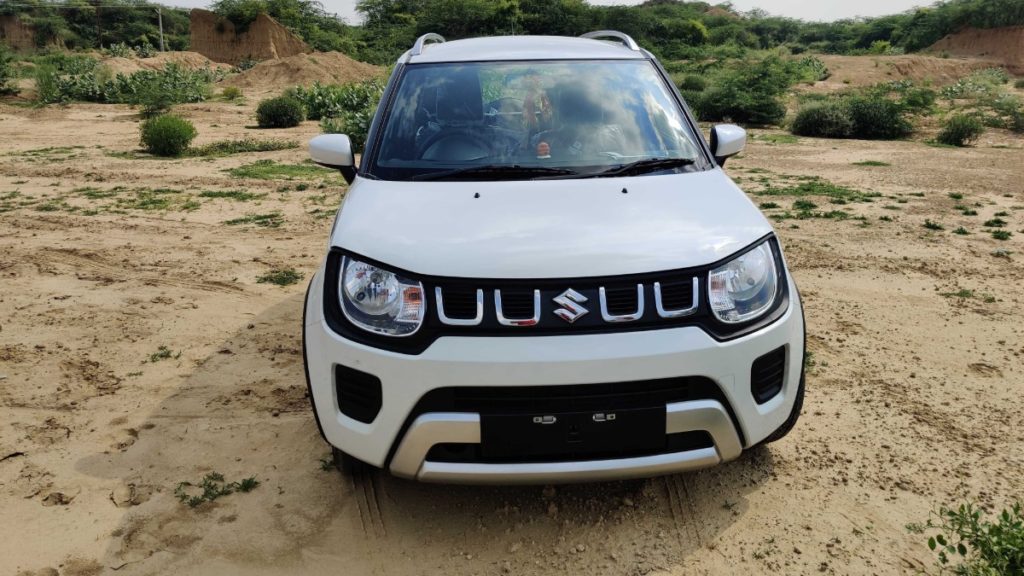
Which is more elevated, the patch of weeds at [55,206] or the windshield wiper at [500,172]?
the windshield wiper at [500,172]

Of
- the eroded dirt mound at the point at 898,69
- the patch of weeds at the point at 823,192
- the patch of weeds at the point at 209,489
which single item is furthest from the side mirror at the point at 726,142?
the eroded dirt mound at the point at 898,69

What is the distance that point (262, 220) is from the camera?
7.70 metres

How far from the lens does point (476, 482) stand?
7.77 ft

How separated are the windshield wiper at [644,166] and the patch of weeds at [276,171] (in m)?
7.93

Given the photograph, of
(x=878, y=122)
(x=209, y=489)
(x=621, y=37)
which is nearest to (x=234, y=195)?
(x=621, y=37)

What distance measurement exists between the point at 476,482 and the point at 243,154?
471 inches

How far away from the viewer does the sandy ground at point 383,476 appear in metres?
2.59

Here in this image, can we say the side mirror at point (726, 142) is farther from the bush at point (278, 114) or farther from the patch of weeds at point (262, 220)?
the bush at point (278, 114)

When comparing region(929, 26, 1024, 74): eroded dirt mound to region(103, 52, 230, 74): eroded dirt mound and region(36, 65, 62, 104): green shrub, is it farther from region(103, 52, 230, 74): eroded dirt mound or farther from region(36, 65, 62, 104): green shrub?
region(36, 65, 62, 104): green shrub

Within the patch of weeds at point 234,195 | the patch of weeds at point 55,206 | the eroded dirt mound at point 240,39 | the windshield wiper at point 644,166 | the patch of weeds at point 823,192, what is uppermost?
the eroded dirt mound at point 240,39

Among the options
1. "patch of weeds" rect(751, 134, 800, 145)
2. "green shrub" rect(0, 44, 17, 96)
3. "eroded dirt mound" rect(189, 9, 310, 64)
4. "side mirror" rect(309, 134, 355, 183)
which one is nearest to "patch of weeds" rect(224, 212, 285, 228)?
"side mirror" rect(309, 134, 355, 183)

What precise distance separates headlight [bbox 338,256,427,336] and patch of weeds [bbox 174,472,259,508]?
99 centimetres

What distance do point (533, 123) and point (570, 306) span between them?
1.39 m

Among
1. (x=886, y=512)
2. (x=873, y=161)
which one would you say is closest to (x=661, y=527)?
(x=886, y=512)
